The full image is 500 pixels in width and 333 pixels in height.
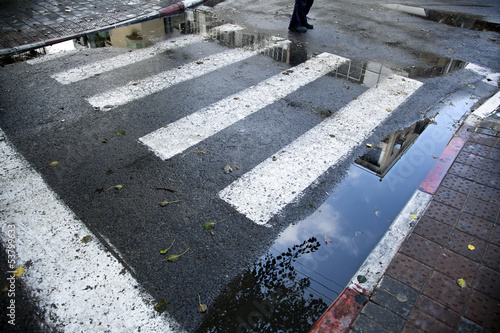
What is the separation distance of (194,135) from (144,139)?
0.74 m

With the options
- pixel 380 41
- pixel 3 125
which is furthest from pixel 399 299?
pixel 380 41

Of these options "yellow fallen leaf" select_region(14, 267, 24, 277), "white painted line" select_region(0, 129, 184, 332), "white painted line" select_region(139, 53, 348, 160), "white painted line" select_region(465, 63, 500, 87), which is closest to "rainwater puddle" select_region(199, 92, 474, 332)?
"white painted line" select_region(0, 129, 184, 332)

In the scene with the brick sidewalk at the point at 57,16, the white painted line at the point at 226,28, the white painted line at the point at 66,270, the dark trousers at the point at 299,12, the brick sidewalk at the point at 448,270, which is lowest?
the white painted line at the point at 66,270

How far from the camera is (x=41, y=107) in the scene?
575cm

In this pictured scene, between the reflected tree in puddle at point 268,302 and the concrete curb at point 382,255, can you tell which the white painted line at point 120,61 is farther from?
the concrete curb at point 382,255

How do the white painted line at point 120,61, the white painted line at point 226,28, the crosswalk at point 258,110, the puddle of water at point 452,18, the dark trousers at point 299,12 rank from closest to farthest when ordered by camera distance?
the crosswalk at point 258,110
the white painted line at point 120,61
the dark trousers at point 299,12
the white painted line at point 226,28
the puddle of water at point 452,18

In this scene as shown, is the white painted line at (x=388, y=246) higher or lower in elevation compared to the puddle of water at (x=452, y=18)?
lower

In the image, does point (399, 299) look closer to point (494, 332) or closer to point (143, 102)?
point (494, 332)

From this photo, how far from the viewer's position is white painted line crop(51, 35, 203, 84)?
679cm

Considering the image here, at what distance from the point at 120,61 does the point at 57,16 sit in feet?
13.1

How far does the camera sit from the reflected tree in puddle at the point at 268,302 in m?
2.86

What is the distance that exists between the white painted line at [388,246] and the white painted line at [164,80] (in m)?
4.70

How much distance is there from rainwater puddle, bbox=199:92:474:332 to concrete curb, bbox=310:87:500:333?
79 millimetres

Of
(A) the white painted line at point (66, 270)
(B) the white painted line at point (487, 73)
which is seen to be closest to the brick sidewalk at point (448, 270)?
(A) the white painted line at point (66, 270)
